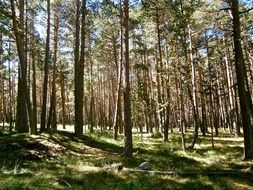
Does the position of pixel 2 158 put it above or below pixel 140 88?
below

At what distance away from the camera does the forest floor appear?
943 centimetres

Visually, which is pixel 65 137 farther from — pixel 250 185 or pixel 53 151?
pixel 250 185

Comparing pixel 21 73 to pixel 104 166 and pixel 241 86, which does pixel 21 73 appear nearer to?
pixel 104 166

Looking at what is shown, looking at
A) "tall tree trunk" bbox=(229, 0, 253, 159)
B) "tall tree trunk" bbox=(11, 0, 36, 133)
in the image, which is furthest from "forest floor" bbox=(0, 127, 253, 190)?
"tall tree trunk" bbox=(11, 0, 36, 133)

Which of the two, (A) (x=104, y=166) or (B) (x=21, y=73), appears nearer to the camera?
(A) (x=104, y=166)

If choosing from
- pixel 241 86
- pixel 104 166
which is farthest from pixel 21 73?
pixel 241 86

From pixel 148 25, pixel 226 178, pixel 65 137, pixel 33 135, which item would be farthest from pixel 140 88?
pixel 226 178

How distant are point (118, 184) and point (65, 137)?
10093 mm

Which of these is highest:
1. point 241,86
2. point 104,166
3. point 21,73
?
point 21,73

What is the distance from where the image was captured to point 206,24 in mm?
15672

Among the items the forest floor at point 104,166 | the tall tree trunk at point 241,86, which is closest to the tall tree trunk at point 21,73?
the forest floor at point 104,166

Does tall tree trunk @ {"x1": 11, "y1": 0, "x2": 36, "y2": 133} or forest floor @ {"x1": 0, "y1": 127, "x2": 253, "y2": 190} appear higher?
tall tree trunk @ {"x1": 11, "y1": 0, "x2": 36, "y2": 133}

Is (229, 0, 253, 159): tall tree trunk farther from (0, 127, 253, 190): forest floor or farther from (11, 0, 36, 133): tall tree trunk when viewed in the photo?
(11, 0, 36, 133): tall tree trunk

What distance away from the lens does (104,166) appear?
40.3 feet
